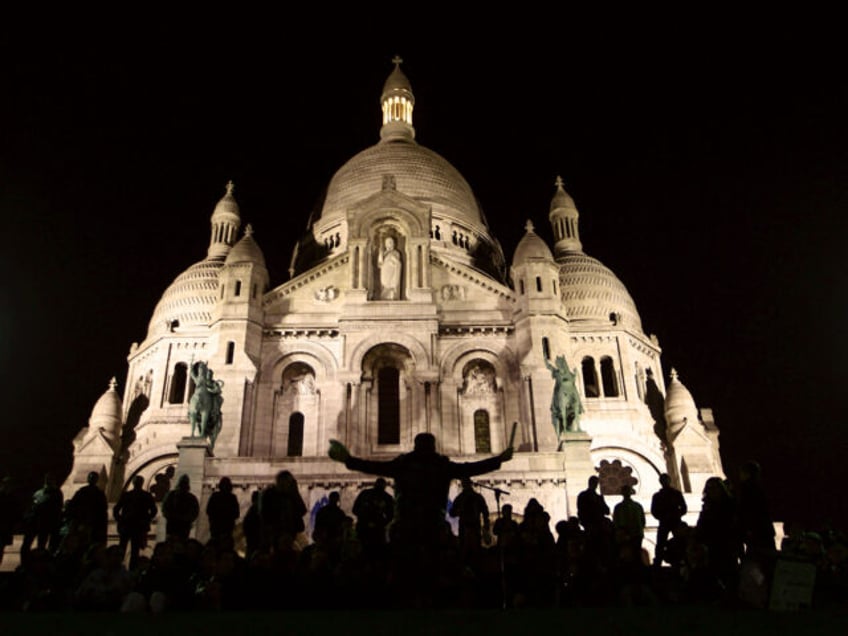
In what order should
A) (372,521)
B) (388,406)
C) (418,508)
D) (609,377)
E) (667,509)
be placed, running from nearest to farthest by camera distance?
(418,508)
(372,521)
(667,509)
(388,406)
(609,377)

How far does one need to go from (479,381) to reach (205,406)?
10450mm

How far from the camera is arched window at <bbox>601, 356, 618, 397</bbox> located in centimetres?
3866

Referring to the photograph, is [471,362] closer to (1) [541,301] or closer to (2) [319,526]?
(1) [541,301]

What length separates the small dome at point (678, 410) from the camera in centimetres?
3691

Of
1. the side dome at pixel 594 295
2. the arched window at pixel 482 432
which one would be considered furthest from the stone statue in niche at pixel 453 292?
the side dome at pixel 594 295

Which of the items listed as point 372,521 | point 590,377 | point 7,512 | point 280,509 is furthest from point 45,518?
point 590,377

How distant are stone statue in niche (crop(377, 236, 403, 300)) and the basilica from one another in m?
0.06

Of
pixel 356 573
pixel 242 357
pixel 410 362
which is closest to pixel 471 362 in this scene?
pixel 410 362

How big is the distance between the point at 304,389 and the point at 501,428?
24.9ft

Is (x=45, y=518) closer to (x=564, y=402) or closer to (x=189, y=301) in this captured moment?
(x=564, y=402)

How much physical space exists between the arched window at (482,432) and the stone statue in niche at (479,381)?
0.78 m

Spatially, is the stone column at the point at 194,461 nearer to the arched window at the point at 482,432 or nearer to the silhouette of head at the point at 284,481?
the arched window at the point at 482,432

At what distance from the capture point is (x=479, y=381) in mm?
31656

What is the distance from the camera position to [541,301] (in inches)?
1241
